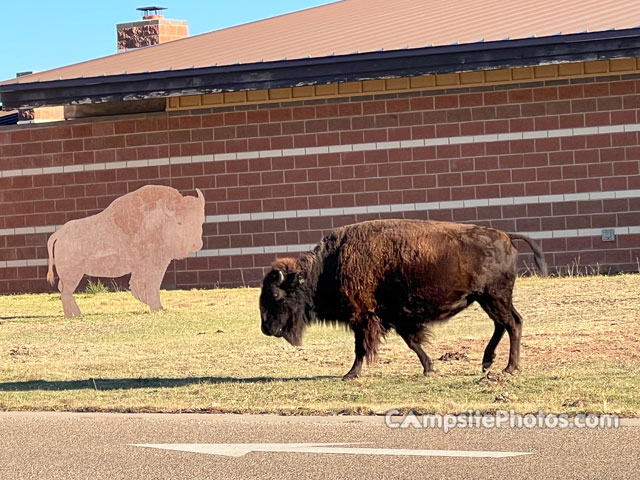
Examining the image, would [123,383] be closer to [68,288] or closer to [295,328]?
[295,328]

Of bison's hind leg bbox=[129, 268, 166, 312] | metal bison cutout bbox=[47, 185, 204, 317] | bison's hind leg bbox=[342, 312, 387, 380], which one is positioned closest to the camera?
bison's hind leg bbox=[342, 312, 387, 380]

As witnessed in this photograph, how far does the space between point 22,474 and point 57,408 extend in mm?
2595

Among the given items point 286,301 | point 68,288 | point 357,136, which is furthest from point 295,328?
point 357,136

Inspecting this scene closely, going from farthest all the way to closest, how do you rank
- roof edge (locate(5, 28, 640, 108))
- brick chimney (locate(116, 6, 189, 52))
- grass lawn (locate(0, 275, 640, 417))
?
brick chimney (locate(116, 6, 189, 52)), roof edge (locate(5, 28, 640, 108)), grass lawn (locate(0, 275, 640, 417))

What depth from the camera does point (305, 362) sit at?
1230 cm

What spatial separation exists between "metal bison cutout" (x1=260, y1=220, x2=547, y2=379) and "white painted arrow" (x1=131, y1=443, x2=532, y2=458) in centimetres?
286

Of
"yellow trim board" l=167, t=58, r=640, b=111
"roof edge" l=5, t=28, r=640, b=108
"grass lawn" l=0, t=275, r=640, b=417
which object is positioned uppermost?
"roof edge" l=5, t=28, r=640, b=108

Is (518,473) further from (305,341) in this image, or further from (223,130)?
(223,130)

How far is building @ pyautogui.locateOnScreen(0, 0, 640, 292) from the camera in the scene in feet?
63.4

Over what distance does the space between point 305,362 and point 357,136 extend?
29.0 ft

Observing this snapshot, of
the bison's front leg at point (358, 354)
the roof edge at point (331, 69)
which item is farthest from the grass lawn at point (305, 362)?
the roof edge at point (331, 69)

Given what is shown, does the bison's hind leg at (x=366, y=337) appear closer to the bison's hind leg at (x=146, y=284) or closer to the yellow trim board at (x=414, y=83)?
the bison's hind leg at (x=146, y=284)

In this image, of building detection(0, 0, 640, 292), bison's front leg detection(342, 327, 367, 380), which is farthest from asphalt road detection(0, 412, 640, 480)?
building detection(0, 0, 640, 292)

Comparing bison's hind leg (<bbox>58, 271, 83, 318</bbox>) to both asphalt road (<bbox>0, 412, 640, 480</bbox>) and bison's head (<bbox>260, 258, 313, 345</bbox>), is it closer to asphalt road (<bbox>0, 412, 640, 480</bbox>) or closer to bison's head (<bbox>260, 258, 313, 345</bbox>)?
bison's head (<bbox>260, 258, 313, 345</bbox>)
